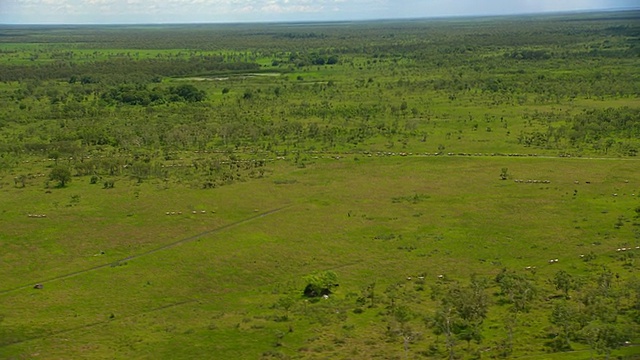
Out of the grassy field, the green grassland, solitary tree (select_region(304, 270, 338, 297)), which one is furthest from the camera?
solitary tree (select_region(304, 270, 338, 297))

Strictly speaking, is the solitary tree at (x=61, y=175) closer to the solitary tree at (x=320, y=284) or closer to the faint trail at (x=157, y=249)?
the faint trail at (x=157, y=249)

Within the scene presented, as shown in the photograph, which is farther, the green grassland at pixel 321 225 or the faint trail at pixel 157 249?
the faint trail at pixel 157 249

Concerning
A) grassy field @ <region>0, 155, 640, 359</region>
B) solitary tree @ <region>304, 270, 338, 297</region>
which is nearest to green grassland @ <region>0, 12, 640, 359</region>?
grassy field @ <region>0, 155, 640, 359</region>

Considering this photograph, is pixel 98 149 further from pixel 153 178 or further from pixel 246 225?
pixel 246 225

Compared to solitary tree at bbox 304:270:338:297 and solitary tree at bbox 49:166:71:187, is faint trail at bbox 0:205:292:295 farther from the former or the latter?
solitary tree at bbox 49:166:71:187

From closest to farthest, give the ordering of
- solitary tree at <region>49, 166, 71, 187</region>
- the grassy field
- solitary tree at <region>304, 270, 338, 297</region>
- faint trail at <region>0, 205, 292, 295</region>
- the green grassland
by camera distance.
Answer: the green grassland, the grassy field, solitary tree at <region>304, 270, 338, 297</region>, faint trail at <region>0, 205, 292, 295</region>, solitary tree at <region>49, 166, 71, 187</region>

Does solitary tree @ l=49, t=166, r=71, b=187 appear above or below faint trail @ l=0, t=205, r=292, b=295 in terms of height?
above

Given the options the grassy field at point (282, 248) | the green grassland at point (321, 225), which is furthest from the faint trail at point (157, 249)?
the green grassland at point (321, 225)

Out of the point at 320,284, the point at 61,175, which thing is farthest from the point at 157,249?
the point at 61,175

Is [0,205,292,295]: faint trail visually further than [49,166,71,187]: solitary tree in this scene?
No
